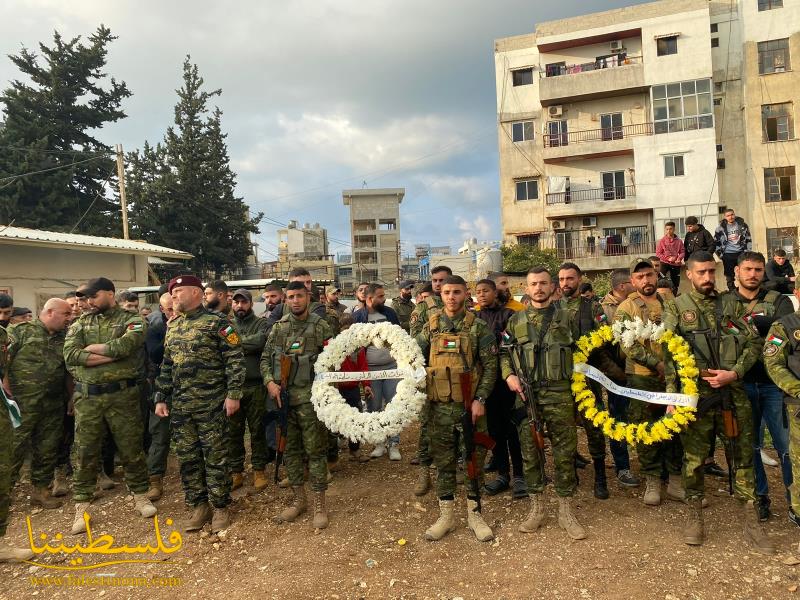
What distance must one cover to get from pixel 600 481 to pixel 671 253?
30.3 feet

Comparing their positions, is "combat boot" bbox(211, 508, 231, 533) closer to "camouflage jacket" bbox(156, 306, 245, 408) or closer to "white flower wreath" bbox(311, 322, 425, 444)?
"camouflage jacket" bbox(156, 306, 245, 408)

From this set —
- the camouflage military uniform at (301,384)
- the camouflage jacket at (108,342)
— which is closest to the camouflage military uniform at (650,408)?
the camouflage military uniform at (301,384)

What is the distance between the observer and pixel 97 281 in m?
5.50

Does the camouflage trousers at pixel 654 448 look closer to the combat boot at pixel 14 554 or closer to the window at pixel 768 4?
the combat boot at pixel 14 554

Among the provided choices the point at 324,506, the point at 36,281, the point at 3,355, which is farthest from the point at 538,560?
the point at 36,281

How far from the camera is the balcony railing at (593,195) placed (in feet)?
92.0

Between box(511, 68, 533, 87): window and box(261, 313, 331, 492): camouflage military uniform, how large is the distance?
29.3m

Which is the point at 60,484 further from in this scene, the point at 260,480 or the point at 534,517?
the point at 534,517

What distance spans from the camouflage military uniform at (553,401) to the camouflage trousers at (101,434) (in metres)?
4.25

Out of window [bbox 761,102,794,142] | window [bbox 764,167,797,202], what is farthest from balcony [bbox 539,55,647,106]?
window [bbox 764,167,797,202]

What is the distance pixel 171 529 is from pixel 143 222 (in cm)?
2870

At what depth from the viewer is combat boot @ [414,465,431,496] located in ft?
18.6

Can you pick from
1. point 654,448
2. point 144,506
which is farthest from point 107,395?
point 654,448

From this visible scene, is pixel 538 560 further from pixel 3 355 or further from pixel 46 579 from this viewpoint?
pixel 3 355
